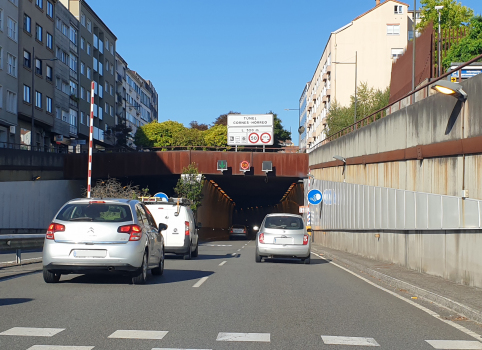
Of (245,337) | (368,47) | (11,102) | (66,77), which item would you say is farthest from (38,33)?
(245,337)

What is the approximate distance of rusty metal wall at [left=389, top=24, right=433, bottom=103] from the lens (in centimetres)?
2866

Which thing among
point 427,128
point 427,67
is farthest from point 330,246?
point 427,128

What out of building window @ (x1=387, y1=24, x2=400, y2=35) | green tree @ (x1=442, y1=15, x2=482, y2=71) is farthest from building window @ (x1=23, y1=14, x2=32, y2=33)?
building window @ (x1=387, y1=24, x2=400, y2=35)

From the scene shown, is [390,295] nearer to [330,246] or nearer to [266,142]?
[330,246]

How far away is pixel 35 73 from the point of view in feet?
167

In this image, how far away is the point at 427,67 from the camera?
Answer: 2903 cm

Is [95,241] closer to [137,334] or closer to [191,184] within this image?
[137,334]

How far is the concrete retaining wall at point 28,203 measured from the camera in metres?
37.1

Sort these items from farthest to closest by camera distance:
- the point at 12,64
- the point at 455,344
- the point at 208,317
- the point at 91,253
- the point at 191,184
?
1. the point at 12,64
2. the point at 191,184
3. the point at 91,253
4. the point at 208,317
5. the point at 455,344

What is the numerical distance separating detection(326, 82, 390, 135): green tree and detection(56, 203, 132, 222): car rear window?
44234 mm

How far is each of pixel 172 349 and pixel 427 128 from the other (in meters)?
11.4

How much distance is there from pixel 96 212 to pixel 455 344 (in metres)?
6.92

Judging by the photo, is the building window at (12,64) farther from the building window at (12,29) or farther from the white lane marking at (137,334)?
the white lane marking at (137,334)

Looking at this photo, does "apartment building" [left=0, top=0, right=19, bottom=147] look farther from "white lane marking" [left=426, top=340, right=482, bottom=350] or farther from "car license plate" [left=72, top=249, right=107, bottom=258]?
"white lane marking" [left=426, top=340, right=482, bottom=350]
